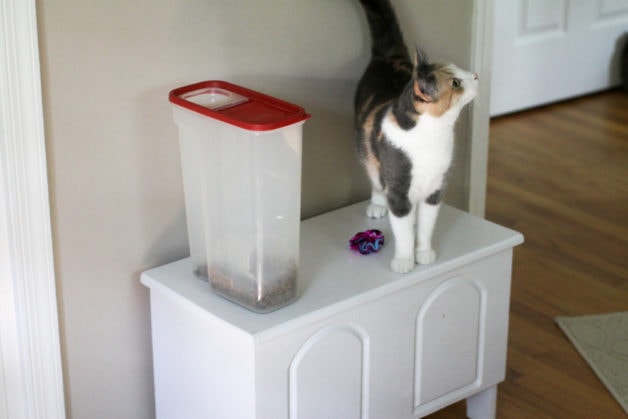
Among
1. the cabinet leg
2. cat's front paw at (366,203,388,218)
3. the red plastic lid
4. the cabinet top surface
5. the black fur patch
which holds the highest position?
the red plastic lid

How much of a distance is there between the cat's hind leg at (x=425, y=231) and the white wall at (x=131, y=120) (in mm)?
283

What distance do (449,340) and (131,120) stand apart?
71 cm

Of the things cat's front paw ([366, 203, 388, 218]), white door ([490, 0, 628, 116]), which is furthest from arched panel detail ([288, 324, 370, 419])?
white door ([490, 0, 628, 116])

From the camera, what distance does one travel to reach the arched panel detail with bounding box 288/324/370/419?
1546mm

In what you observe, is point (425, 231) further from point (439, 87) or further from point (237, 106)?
point (237, 106)

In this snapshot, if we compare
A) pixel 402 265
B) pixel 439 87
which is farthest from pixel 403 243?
pixel 439 87

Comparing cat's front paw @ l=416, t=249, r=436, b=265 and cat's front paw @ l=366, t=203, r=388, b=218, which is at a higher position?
cat's front paw @ l=366, t=203, r=388, b=218

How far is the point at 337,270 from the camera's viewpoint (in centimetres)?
166

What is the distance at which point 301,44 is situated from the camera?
1.77 m

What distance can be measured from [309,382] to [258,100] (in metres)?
0.47

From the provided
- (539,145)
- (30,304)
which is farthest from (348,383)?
(539,145)

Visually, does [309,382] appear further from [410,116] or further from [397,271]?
[410,116]

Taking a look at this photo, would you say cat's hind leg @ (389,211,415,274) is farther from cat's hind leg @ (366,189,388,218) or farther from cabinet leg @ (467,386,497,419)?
cabinet leg @ (467,386,497,419)

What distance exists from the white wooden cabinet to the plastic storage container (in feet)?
0.17
